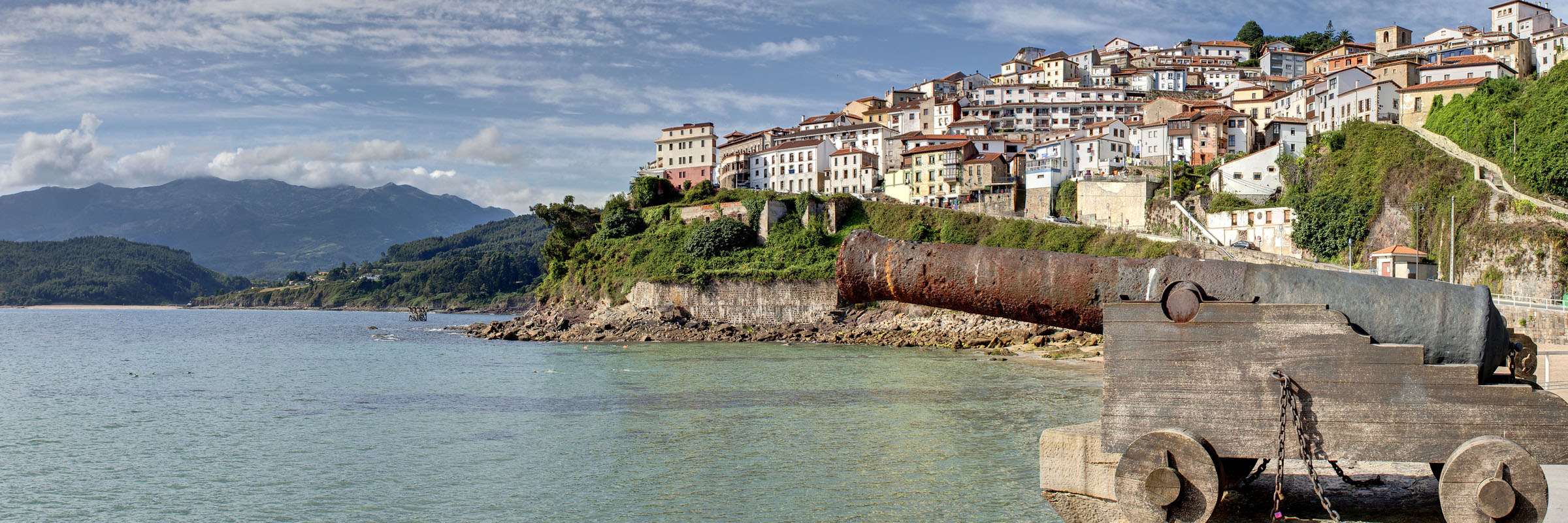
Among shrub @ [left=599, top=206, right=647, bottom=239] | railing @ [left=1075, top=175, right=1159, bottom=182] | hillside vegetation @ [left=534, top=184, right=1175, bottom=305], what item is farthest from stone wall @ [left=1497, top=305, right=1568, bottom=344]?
shrub @ [left=599, top=206, right=647, bottom=239]

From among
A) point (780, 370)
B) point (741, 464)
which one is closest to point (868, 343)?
point (780, 370)

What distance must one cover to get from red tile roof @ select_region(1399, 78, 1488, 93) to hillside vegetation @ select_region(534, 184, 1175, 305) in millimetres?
21199

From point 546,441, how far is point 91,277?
192m

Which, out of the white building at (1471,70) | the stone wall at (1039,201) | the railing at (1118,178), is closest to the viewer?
the white building at (1471,70)

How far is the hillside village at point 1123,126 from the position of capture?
60.0 m


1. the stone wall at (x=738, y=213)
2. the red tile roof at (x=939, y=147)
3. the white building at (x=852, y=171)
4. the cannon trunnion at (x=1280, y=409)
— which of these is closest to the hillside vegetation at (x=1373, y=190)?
the red tile roof at (x=939, y=147)

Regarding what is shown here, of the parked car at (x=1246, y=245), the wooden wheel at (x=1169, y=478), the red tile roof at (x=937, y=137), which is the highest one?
the red tile roof at (x=937, y=137)

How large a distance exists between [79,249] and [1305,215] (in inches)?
8449

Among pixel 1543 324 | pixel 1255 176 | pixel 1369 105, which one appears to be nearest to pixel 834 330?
pixel 1255 176

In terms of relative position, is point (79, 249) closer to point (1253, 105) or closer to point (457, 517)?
point (1253, 105)

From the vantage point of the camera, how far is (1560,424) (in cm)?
570

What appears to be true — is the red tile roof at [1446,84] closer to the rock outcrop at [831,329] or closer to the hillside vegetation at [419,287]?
the rock outcrop at [831,329]

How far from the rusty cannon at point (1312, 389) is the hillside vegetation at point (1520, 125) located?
1662 inches

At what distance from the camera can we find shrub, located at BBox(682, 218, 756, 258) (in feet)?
216
